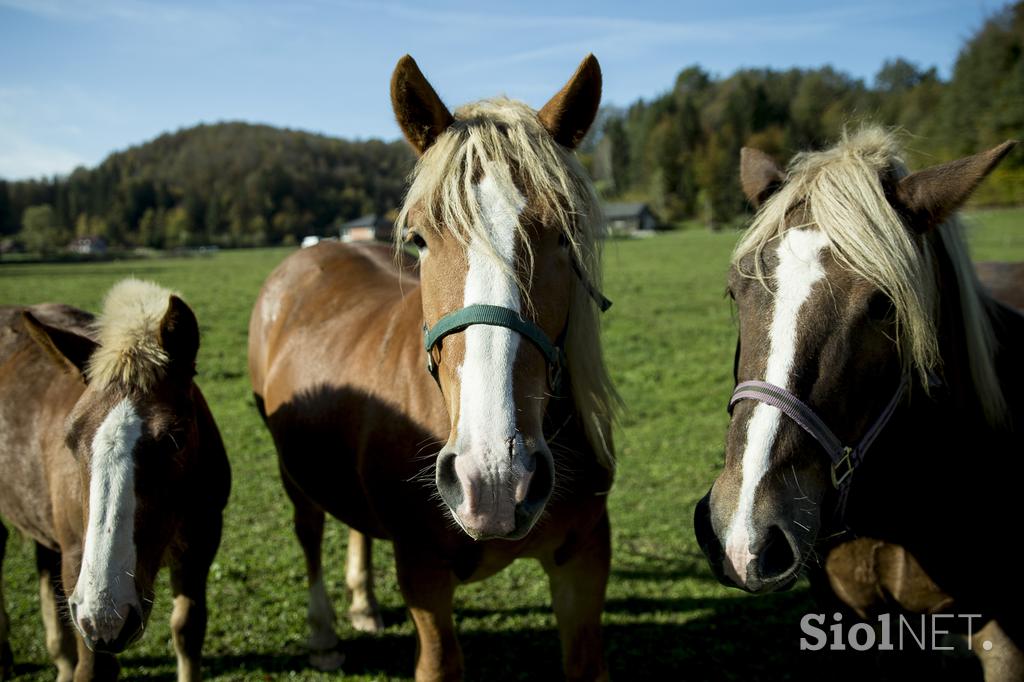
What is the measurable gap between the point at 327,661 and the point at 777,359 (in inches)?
126

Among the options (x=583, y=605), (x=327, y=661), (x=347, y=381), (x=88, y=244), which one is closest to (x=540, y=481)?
(x=583, y=605)

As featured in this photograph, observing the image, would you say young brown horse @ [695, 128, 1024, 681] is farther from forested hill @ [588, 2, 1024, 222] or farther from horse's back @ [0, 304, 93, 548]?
forested hill @ [588, 2, 1024, 222]

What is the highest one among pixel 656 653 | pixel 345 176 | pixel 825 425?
pixel 345 176

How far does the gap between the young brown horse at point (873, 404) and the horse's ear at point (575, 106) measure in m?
0.67

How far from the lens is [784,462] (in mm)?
Result: 1681

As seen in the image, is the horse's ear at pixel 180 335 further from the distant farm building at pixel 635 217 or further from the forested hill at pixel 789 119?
the distant farm building at pixel 635 217

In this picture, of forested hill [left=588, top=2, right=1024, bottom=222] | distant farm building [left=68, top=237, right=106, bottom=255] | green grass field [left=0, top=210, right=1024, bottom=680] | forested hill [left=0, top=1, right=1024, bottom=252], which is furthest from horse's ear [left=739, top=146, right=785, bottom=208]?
distant farm building [left=68, top=237, right=106, bottom=255]

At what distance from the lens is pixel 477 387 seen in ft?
5.27

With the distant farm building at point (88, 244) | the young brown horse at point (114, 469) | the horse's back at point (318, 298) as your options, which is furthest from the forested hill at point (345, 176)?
the young brown horse at point (114, 469)

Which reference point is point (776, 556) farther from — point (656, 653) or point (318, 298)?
point (318, 298)

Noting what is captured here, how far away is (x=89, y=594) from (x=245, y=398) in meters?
7.87

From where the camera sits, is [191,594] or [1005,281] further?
[1005,281]

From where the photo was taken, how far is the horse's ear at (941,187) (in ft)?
5.83

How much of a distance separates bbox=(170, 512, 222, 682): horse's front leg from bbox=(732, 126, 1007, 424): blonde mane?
2644mm
